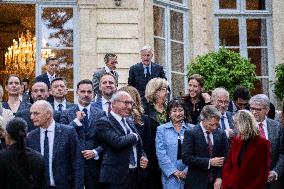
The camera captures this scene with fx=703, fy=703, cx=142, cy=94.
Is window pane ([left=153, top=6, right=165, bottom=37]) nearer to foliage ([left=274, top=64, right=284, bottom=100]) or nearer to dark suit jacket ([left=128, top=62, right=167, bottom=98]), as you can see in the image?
foliage ([left=274, top=64, right=284, bottom=100])

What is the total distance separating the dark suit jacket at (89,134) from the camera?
9.40m

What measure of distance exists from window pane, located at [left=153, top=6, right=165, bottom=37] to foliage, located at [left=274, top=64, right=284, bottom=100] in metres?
2.81

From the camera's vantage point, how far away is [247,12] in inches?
704

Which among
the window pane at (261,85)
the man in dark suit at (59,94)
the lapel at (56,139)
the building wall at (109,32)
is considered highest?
the building wall at (109,32)

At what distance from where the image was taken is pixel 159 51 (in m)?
16.5

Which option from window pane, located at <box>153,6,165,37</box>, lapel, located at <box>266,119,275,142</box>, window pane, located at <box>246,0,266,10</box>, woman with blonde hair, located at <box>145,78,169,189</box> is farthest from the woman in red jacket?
window pane, located at <box>246,0,266,10</box>

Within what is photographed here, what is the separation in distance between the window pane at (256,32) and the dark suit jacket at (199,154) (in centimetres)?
857

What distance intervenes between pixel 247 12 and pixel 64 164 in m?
10.4

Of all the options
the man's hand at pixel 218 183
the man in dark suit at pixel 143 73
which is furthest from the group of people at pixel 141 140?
the man in dark suit at pixel 143 73

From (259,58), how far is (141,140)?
29.5 feet

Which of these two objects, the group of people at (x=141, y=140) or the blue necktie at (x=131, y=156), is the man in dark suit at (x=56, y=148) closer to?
the group of people at (x=141, y=140)

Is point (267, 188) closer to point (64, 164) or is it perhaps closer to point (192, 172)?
point (192, 172)

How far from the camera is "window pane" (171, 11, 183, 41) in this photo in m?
17.0

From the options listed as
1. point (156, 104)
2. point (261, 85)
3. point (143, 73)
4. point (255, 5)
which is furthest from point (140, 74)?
point (255, 5)
